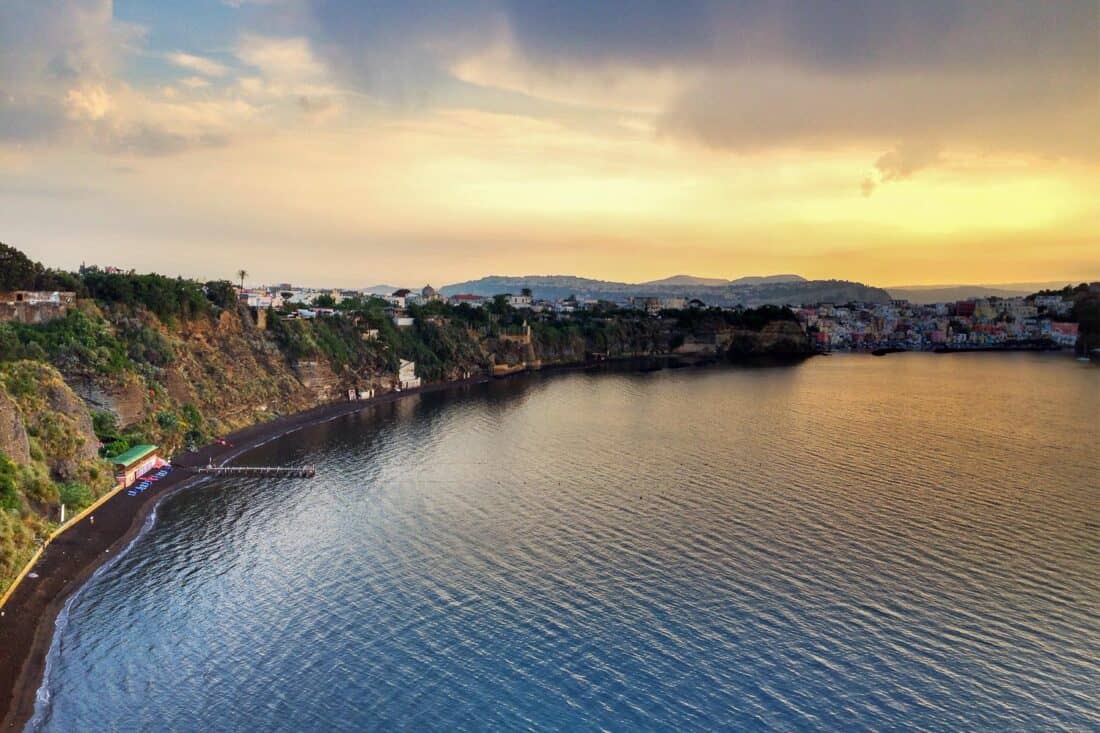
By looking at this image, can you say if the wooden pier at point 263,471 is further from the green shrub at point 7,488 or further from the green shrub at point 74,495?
the green shrub at point 7,488

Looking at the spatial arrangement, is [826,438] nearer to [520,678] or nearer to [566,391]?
[566,391]

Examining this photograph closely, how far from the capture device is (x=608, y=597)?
90.8ft

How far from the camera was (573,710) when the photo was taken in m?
20.9

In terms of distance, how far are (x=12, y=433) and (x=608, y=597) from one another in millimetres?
26033

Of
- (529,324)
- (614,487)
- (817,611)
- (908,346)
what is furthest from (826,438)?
(908,346)

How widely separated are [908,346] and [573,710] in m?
173

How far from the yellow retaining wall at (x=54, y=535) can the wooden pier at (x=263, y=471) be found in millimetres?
6353

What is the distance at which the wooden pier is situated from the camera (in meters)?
45.6

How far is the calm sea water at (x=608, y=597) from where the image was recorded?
21141mm

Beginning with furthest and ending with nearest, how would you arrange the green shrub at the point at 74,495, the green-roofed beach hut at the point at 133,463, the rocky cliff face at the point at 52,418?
the green-roofed beach hut at the point at 133,463
the rocky cliff face at the point at 52,418
the green shrub at the point at 74,495

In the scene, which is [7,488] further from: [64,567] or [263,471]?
[263,471]

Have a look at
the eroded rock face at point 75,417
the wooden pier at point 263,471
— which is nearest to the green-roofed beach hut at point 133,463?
the eroded rock face at point 75,417

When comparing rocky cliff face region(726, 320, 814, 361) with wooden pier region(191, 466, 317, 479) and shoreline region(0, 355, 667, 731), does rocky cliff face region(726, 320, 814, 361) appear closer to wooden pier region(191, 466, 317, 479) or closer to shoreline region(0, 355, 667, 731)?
wooden pier region(191, 466, 317, 479)

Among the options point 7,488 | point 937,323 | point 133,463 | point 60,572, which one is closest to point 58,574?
point 60,572
